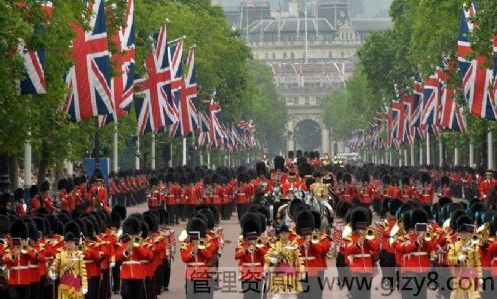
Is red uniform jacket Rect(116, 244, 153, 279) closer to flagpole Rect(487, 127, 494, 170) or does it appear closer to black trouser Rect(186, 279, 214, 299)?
black trouser Rect(186, 279, 214, 299)

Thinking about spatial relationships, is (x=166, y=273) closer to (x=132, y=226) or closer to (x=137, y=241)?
(x=132, y=226)

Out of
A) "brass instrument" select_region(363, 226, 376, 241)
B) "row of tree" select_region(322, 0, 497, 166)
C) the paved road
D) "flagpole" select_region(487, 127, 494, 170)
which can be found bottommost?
the paved road

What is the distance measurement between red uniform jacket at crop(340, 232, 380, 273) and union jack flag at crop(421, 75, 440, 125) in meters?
42.7

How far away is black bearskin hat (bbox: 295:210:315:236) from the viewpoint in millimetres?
27438

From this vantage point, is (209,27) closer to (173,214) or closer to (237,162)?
(173,214)

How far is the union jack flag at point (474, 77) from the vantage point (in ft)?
171

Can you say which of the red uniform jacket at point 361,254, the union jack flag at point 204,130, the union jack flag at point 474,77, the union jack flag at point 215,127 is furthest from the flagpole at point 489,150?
the red uniform jacket at point 361,254

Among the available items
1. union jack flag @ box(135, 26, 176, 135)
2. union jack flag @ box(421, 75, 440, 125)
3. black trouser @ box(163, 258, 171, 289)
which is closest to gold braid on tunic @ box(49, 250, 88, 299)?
black trouser @ box(163, 258, 171, 289)

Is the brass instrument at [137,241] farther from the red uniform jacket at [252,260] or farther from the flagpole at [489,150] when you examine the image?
the flagpole at [489,150]

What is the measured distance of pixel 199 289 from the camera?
27.5m

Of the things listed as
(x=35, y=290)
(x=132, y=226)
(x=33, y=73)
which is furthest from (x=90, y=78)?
(x=35, y=290)

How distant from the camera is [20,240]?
2752cm

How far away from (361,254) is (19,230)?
5268 millimetres

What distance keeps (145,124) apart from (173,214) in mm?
9300
